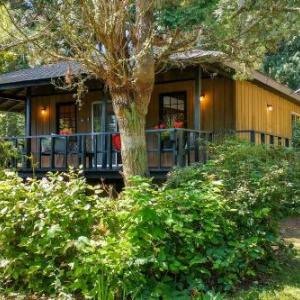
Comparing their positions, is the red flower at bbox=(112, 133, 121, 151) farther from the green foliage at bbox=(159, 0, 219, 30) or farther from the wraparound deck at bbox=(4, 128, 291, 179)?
the green foliage at bbox=(159, 0, 219, 30)

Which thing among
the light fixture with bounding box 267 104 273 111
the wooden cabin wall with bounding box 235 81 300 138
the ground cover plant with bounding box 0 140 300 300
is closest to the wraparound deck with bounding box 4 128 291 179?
the wooden cabin wall with bounding box 235 81 300 138

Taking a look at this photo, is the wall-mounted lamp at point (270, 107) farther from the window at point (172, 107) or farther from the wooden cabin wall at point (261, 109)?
the window at point (172, 107)

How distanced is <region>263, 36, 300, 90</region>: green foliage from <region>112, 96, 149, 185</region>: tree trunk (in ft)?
71.9

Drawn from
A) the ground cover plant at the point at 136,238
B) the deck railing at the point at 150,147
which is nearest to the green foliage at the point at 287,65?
the deck railing at the point at 150,147

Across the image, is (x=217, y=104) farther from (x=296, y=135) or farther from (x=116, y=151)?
(x=296, y=135)

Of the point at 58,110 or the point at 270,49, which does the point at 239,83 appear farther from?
the point at 58,110

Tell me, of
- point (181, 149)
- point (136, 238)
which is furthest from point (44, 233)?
→ point (181, 149)

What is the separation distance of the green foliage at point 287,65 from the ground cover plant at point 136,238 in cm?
2360

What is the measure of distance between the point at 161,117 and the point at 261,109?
11.6 ft

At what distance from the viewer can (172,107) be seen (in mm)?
13172

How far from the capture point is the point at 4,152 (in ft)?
31.0

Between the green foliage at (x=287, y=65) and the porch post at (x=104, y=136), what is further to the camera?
the green foliage at (x=287, y=65)

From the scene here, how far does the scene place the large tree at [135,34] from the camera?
6.90 metres

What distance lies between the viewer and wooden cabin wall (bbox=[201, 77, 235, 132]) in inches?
499
